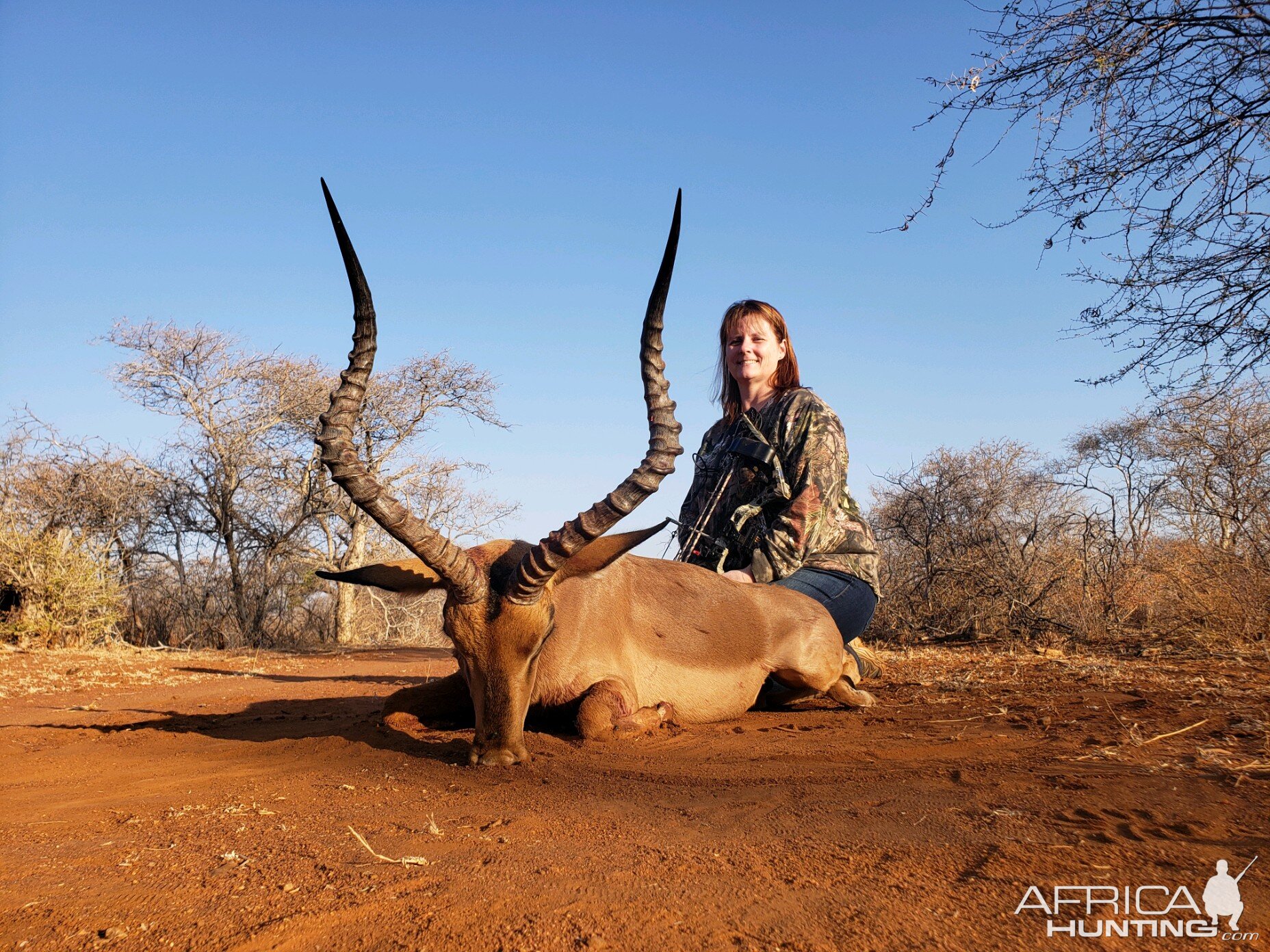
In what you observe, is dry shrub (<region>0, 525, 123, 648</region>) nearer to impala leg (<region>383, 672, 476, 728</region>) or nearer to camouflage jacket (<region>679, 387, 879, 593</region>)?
impala leg (<region>383, 672, 476, 728</region>)

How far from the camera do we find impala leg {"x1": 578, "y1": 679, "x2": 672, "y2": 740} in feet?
16.1

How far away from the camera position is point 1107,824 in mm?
2756

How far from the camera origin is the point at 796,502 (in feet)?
22.1

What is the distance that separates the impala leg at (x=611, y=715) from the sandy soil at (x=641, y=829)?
0.46 ft

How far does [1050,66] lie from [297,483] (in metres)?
17.7

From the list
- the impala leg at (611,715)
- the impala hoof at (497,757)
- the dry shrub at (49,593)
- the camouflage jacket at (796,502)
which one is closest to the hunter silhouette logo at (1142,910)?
the impala hoof at (497,757)

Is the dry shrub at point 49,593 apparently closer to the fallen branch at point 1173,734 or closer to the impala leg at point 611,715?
the impala leg at point 611,715

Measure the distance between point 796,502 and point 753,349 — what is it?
57.6 inches

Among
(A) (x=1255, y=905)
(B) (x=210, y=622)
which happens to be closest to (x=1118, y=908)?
(A) (x=1255, y=905)

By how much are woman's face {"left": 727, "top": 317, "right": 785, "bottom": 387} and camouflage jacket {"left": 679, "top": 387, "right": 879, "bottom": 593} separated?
34cm

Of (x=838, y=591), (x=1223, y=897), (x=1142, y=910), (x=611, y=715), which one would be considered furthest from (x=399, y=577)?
(x=1223, y=897)

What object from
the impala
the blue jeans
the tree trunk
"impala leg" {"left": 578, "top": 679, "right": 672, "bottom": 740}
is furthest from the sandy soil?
the tree trunk

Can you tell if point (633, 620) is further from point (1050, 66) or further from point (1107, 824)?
point (1050, 66)

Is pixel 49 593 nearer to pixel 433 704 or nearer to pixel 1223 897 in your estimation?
pixel 433 704
